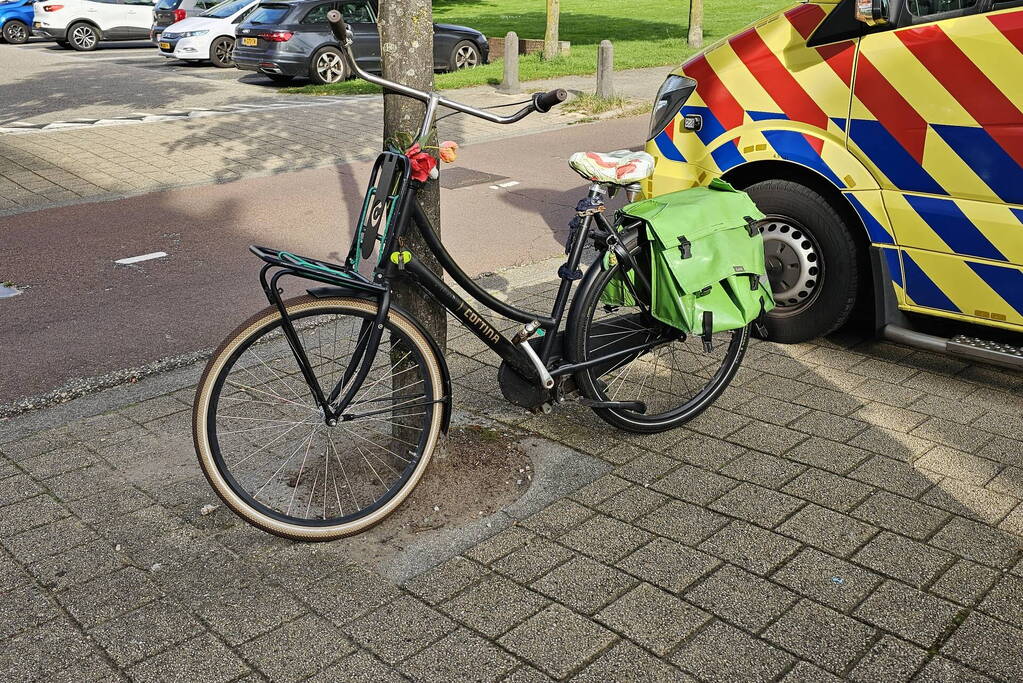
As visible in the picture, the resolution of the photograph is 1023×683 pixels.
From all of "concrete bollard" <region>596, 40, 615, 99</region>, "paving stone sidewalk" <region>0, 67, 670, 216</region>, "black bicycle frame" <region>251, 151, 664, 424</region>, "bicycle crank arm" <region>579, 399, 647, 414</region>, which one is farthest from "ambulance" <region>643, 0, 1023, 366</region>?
"concrete bollard" <region>596, 40, 615, 99</region>

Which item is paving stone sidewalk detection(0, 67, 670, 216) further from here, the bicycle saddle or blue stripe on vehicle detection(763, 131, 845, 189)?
the bicycle saddle

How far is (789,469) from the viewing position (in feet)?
13.2

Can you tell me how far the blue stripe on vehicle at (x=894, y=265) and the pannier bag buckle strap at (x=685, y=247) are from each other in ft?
4.37

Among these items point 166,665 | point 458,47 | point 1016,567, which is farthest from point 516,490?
point 458,47

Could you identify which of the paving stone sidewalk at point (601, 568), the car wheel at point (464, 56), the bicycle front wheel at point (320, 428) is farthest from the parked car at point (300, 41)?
the bicycle front wheel at point (320, 428)

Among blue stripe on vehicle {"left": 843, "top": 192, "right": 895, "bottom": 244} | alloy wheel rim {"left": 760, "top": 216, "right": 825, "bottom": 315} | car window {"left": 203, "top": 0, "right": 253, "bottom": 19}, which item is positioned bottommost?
alloy wheel rim {"left": 760, "top": 216, "right": 825, "bottom": 315}

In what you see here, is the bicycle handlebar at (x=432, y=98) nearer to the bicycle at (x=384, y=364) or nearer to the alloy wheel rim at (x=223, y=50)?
the bicycle at (x=384, y=364)

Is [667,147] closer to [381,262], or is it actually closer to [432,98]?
[432,98]

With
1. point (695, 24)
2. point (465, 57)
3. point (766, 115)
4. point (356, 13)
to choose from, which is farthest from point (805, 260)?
point (695, 24)

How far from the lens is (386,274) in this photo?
3500 millimetres

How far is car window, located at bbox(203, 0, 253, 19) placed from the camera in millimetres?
21770

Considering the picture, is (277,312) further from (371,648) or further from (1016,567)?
(1016,567)

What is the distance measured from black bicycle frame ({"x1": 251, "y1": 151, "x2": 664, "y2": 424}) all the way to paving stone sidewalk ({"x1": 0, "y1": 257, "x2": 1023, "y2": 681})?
1.75 ft

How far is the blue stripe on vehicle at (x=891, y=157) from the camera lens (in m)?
4.66
